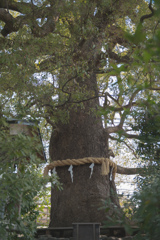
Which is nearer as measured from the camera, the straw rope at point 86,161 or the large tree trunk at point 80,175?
the large tree trunk at point 80,175

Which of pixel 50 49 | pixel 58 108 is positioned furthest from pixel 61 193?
pixel 50 49

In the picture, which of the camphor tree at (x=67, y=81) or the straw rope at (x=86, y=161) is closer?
the camphor tree at (x=67, y=81)

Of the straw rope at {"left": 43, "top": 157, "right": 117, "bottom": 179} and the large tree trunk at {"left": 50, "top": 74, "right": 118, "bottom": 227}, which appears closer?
the large tree trunk at {"left": 50, "top": 74, "right": 118, "bottom": 227}

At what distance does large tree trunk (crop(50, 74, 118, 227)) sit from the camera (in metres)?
4.16

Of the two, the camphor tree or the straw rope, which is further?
the straw rope

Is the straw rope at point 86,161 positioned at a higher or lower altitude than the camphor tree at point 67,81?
lower

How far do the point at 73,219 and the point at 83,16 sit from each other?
3210 mm

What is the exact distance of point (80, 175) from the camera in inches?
176

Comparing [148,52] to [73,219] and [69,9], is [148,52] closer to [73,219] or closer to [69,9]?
[73,219]

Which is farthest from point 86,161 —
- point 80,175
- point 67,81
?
point 67,81

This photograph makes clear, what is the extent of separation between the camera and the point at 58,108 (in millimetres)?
4738

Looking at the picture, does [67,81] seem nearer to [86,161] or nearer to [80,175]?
[86,161]

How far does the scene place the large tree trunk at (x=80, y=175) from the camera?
416cm

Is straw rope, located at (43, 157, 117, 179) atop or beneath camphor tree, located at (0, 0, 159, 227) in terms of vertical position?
beneath
